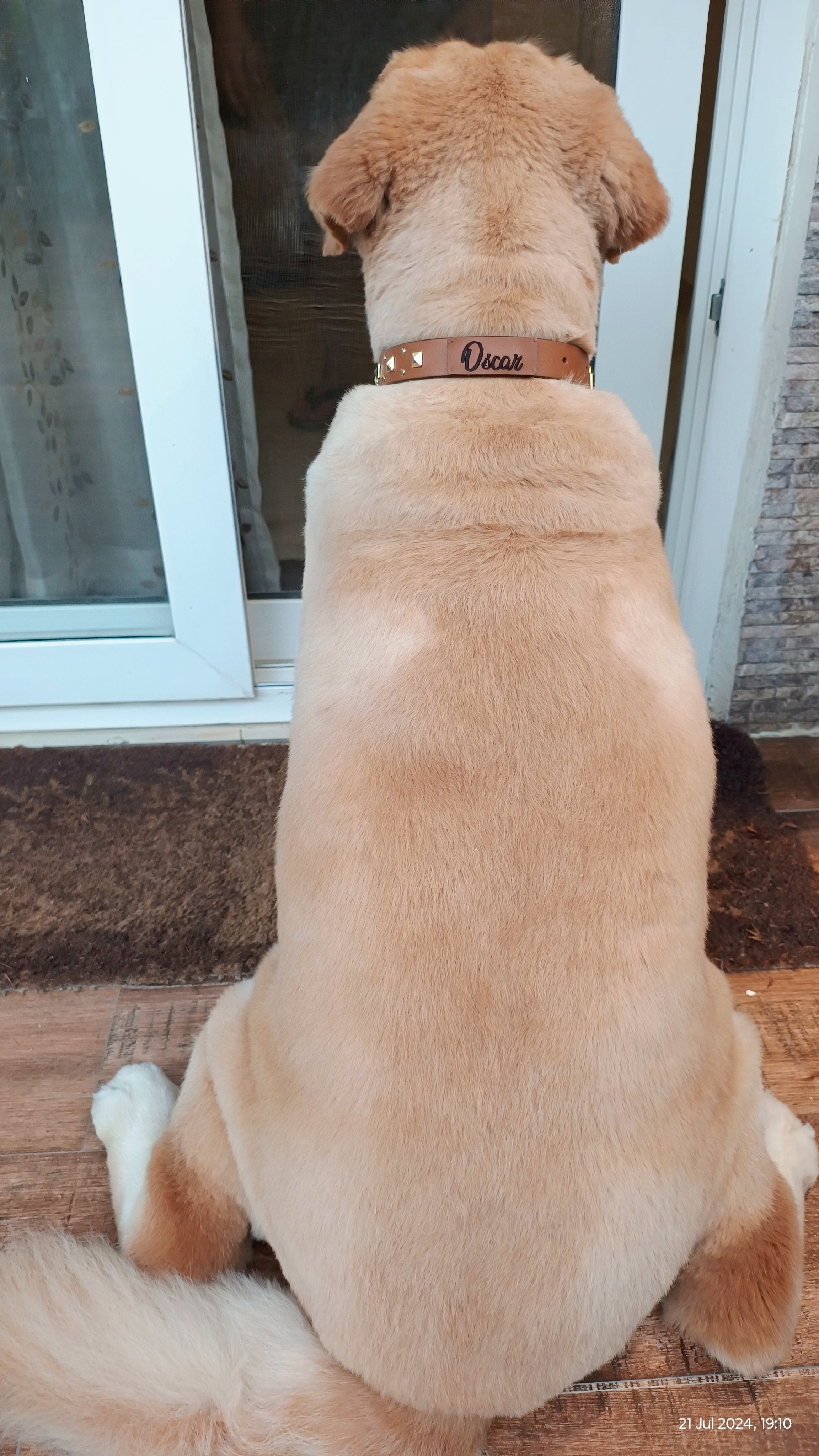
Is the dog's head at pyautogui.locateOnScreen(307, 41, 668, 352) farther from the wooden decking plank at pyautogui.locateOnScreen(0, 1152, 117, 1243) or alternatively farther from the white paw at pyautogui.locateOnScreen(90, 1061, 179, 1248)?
the wooden decking plank at pyautogui.locateOnScreen(0, 1152, 117, 1243)

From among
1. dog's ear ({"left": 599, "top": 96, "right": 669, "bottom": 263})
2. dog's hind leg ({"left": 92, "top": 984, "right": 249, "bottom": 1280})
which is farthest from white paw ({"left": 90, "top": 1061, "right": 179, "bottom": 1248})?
dog's ear ({"left": 599, "top": 96, "right": 669, "bottom": 263})

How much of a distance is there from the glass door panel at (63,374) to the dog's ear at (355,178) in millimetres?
764

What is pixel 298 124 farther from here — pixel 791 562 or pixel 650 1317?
pixel 650 1317

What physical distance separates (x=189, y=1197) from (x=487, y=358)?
84 centimetres

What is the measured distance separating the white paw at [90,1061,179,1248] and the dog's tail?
0.12 meters

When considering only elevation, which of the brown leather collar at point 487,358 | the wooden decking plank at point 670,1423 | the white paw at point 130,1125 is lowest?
the wooden decking plank at point 670,1423

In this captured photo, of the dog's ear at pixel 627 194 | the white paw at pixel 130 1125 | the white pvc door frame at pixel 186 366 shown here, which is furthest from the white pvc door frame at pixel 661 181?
the white paw at pixel 130 1125

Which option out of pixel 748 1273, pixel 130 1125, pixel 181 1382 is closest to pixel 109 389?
pixel 130 1125

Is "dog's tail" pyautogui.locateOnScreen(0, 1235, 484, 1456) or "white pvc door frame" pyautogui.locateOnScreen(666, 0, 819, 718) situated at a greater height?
"white pvc door frame" pyautogui.locateOnScreen(666, 0, 819, 718)

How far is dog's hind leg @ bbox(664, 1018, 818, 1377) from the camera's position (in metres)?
0.79

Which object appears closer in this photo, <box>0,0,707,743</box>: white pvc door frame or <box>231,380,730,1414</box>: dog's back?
<box>231,380,730,1414</box>: dog's back

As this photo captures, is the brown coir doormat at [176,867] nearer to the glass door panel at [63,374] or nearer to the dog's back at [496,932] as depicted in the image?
the glass door panel at [63,374]

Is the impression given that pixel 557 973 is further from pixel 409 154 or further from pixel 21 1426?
pixel 409 154

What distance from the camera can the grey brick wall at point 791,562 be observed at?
139 centimetres
